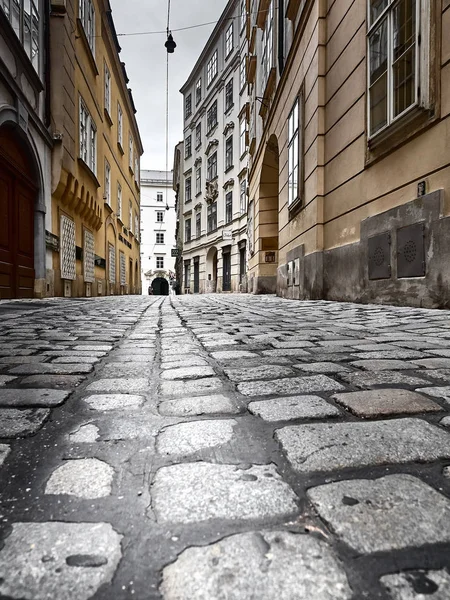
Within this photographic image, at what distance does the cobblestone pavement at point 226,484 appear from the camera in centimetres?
51

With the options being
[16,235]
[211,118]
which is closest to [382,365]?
[16,235]

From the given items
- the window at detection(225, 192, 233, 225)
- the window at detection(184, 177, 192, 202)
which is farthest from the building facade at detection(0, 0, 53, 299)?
the window at detection(184, 177, 192, 202)

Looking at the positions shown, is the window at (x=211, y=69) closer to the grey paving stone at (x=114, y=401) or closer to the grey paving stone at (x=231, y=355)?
the grey paving stone at (x=231, y=355)

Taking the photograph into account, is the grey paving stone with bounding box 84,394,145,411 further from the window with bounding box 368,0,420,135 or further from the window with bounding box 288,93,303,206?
the window with bounding box 288,93,303,206

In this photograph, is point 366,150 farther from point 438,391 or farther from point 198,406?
point 198,406

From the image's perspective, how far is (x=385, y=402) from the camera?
4.04ft

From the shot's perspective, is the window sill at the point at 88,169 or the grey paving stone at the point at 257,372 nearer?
the grey paving stone at the point at 257,372

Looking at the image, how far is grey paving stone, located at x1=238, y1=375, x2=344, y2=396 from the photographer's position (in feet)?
4.55

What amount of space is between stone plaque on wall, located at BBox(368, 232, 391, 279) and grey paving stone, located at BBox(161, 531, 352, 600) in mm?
4898

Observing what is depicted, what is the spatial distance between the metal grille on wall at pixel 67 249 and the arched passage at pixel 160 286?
113 feet

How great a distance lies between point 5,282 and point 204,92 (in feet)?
79.2

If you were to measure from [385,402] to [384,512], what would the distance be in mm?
625

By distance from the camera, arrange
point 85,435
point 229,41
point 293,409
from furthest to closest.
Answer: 1. point 229,41
2. point 293,409
3. point 85,435

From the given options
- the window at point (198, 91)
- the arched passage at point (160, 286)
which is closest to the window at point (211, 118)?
the window at point (198, 91)
